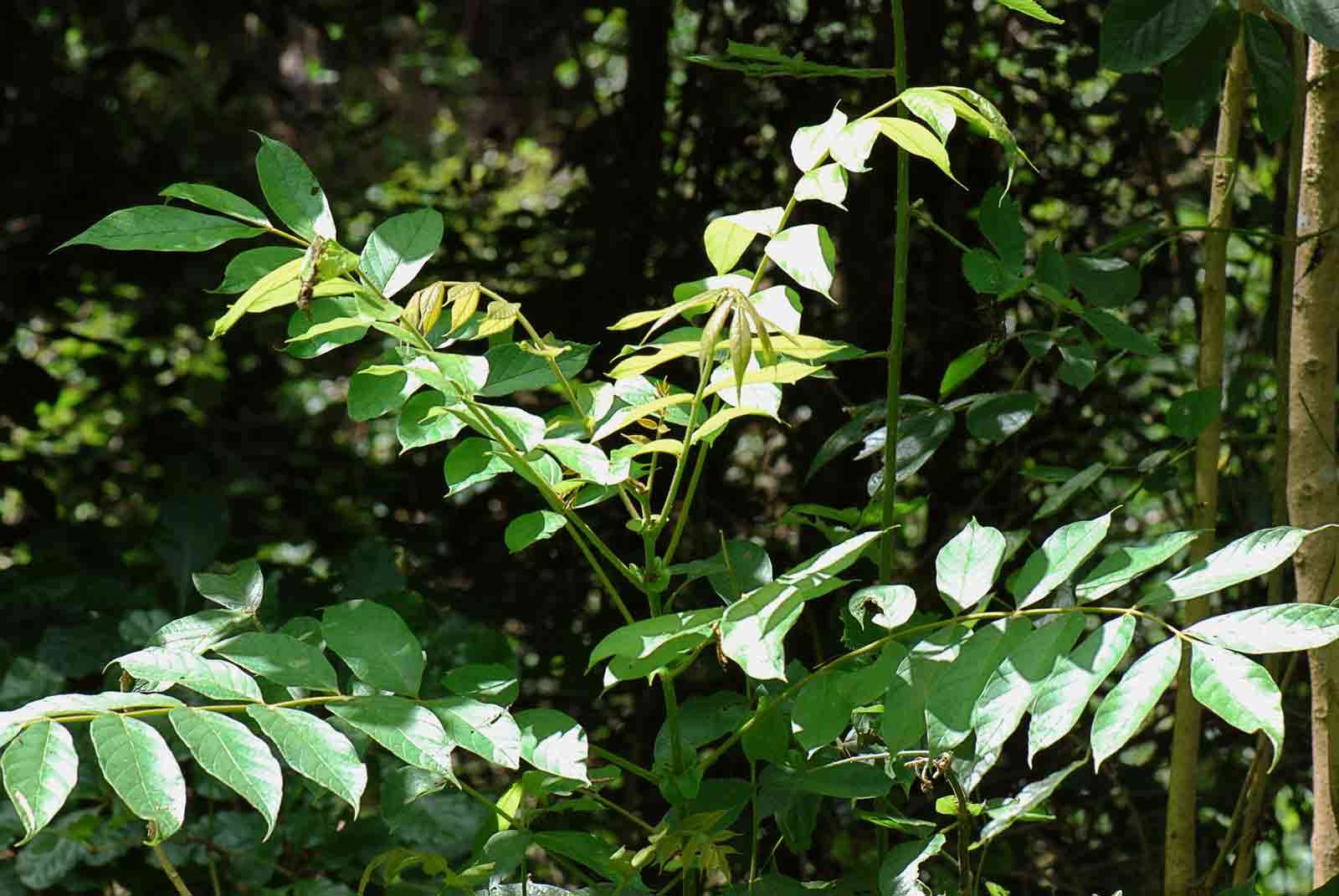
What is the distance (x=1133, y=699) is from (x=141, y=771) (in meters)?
0.64

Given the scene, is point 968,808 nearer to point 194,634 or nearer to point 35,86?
point 194,634

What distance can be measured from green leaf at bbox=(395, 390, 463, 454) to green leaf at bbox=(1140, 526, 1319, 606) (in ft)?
1.73

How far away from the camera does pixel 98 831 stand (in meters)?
1.76

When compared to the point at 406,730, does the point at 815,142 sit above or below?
above

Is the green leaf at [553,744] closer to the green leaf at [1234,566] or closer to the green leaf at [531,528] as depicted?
the green leaf at [531,528]

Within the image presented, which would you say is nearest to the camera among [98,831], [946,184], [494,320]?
[494,320]

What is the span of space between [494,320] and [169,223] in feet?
0.85

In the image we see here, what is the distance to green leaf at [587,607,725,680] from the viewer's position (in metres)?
0.96

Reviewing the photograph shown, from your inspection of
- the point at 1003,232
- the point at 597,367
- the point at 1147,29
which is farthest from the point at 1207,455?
the point at 597,367

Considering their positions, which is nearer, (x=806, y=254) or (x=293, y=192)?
(x=806, y=254)

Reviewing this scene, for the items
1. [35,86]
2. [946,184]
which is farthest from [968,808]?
[35,86]

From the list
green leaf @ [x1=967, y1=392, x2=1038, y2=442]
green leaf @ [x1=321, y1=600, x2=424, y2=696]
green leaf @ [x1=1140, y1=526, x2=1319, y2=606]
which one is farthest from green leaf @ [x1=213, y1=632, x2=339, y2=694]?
green leaf @ [x1=967, y1=392, x2=1038, y2=442]

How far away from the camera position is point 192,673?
3.15 ft

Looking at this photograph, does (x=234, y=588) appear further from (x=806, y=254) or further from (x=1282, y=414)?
(x=1282, y=414)
